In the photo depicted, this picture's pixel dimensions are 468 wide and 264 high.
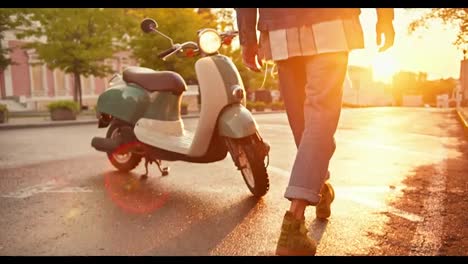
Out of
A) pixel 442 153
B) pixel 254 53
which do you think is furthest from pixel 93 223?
pixel 442 153

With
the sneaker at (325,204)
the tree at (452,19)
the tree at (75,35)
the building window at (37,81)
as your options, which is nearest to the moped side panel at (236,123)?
the sneaker at (325,204)

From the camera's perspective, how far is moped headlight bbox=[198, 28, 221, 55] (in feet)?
13.2

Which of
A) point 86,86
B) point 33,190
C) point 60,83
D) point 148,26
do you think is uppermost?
point 148,26

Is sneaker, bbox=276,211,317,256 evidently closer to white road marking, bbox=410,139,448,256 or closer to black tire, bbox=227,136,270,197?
white road marking, bbox=410,139,448,256

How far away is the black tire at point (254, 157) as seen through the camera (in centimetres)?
365

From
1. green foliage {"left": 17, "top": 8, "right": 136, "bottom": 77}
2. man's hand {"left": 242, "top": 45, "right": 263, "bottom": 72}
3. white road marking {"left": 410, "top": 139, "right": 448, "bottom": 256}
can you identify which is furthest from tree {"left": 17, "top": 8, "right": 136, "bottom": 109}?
man's hand {"left": 242, "top": 45, "right": 263, "bottom": 72}

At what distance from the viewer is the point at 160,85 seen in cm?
486

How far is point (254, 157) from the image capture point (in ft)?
12.0

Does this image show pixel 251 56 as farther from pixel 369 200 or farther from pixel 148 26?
pixel 148 26

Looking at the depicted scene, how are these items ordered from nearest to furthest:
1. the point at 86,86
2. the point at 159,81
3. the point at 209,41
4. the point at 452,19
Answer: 1. the point at 209,41
2. the point at 159,81
3. the point at 452,19
4. the point at 86,86

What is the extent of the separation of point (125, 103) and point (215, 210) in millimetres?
2038

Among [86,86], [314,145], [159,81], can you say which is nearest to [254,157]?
[314,145]

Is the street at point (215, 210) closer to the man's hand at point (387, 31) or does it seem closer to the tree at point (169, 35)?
the man's hand at point (387, 31)
